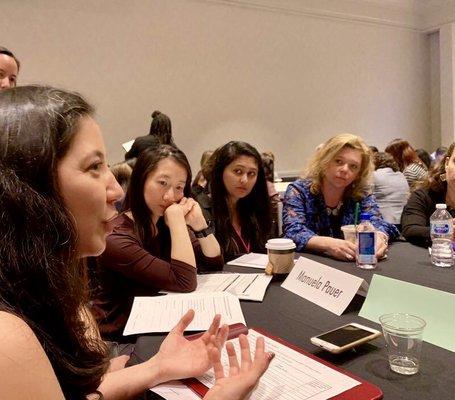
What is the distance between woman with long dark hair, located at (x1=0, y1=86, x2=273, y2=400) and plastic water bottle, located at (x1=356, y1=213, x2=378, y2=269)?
864 millimetres

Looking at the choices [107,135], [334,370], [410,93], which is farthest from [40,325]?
[410,93]

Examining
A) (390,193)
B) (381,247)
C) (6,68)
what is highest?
(6,68)

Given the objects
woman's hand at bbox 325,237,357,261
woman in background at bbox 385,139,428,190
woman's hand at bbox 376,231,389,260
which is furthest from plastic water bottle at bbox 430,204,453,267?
woman in background at bbox 385,139,428,190

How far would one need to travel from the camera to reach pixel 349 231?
170cm

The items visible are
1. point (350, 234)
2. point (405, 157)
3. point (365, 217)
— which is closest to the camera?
point (350, 234)

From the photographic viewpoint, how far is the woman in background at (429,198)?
191cm

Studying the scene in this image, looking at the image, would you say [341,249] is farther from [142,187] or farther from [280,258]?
[142,187]

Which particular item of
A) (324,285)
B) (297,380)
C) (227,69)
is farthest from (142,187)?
(227,69)

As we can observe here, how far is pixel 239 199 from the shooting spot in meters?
2.13

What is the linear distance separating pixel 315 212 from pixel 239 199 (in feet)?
1.24

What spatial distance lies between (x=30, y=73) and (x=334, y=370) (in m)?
4.58

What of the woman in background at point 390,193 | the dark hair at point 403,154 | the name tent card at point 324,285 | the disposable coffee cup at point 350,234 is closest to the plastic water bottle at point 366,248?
the disposable coffee cup at point 350,234

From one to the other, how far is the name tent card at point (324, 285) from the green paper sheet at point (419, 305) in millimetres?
47

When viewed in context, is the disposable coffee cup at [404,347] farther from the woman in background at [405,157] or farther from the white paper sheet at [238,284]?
the woman in background at [405,157]
